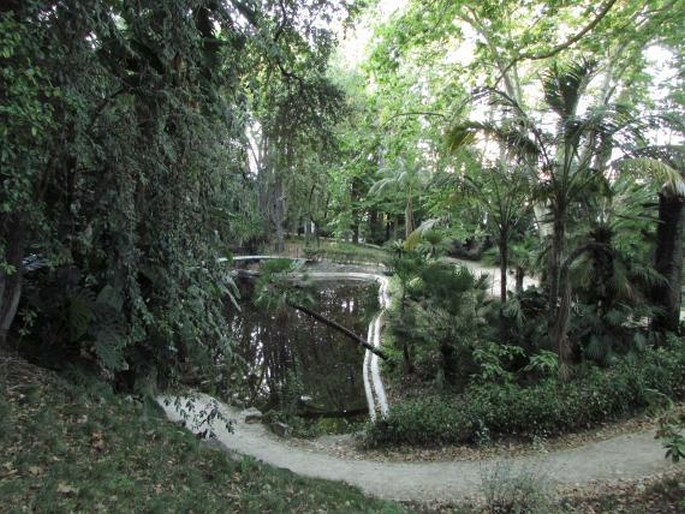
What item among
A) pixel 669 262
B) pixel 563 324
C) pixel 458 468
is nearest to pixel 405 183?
pixel 669 262

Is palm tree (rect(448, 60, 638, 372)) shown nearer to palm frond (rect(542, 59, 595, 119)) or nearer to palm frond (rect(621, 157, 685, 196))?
palm frond (rect(542, 59, 595, 119))

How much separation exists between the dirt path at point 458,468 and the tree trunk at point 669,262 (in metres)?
3.75

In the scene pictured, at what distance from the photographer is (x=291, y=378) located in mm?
11656

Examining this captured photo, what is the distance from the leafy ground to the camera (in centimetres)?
305

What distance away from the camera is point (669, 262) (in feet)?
32.3

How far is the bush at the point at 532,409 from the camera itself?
7270mm

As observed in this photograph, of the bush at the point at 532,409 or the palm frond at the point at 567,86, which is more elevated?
the palm frond at the point at 567,86

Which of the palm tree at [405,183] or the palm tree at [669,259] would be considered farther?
the palm tree at [405,183]

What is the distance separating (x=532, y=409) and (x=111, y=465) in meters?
5.92

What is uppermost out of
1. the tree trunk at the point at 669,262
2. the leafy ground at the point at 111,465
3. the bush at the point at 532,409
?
the tree trunk at the point at 669,262

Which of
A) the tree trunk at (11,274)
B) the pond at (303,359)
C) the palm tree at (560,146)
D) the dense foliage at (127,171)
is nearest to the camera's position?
the dense foliage at (127,171)

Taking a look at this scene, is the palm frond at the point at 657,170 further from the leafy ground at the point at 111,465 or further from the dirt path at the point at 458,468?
the leafy ground at the point at 111,465

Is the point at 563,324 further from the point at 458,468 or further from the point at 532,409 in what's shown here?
the point at 458,468

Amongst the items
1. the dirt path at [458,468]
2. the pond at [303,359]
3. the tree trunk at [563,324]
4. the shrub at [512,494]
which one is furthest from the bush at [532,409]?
the pond at [303,359]
